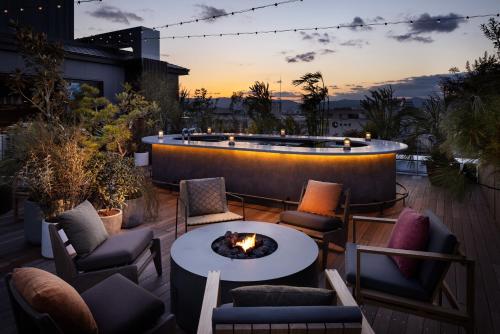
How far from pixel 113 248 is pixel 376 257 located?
2240 millimetres

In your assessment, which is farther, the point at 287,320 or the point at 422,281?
the point at 422,281

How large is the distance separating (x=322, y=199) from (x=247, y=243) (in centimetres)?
142

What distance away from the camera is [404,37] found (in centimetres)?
1045

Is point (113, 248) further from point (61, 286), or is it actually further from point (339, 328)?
point (339, 328)

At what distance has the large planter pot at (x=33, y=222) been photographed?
4.25m

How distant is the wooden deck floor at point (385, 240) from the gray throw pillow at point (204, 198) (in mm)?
611

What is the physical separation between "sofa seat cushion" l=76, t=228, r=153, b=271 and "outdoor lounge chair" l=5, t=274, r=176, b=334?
0.67 meters

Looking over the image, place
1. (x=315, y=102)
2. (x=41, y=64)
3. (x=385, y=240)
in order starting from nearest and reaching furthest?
(x=385, y=240) < (x=41, y=64) < (x=315, y=102)

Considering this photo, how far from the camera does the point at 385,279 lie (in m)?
2.49

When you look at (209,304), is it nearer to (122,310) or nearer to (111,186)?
(122,310)

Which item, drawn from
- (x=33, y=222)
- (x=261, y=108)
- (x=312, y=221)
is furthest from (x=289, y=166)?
(x=261, y=108)

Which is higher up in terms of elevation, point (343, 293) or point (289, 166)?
point (289, 166)

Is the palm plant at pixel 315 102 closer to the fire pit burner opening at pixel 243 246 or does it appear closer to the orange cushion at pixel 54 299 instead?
the fire pit burner opening at pixel 243 246

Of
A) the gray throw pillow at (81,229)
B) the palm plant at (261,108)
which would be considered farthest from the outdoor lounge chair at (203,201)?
the palm plant at (261,108)
